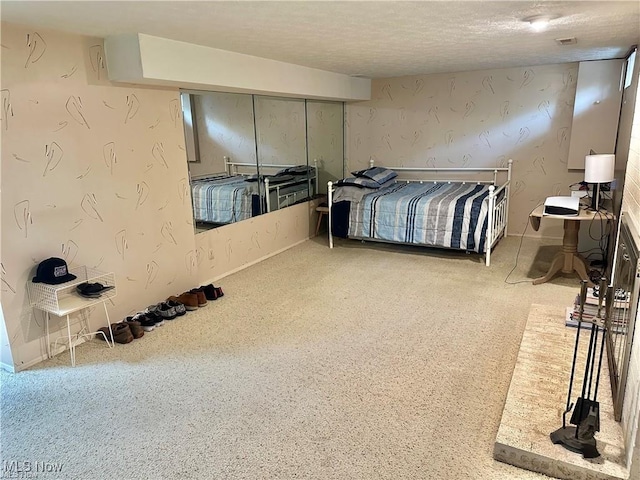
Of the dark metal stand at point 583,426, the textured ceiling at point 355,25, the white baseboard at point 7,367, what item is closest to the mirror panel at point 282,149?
the textured ceiling at point 355,25

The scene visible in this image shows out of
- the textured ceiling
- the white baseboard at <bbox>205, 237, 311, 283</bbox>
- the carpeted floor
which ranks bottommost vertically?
the carpeted floor

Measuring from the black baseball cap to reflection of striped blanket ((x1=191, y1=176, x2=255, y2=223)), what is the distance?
131 centimetres

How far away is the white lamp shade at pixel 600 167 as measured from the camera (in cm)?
351

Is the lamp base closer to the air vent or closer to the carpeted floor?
the carpeted floor

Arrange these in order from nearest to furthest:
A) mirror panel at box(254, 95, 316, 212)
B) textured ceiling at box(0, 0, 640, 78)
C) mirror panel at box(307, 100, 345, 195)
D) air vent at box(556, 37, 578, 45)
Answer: textured ceiling at box(0, 0, 640, 78)
air vent at box(556, 37, 578, 45)
mirror panel at box(254, 95, 316, 212)
mirror panel at box(307, 100, 345, 195)

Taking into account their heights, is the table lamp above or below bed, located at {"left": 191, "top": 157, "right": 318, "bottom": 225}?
above

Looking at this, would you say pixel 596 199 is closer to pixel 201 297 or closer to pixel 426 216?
pixel 426 216

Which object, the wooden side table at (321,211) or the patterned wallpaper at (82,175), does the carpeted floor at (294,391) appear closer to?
the patterned wallpaper at (82,175)

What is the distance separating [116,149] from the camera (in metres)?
3.08

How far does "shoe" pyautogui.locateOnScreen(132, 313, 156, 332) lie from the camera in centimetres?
319

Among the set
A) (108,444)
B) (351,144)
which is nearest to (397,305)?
(108,444)

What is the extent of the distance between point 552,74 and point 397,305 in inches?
130

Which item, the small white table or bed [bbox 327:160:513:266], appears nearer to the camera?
the small white table

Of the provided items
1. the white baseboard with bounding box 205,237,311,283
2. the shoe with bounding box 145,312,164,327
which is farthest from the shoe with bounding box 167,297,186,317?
the white baseboard with bounding box 205,237,311,283
